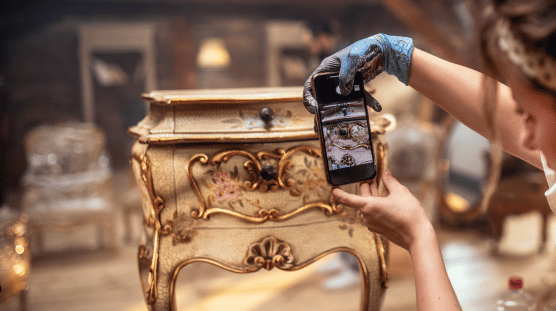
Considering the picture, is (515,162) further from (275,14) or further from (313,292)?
(275,14)

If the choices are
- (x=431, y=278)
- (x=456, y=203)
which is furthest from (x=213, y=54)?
(x=431, y=278)

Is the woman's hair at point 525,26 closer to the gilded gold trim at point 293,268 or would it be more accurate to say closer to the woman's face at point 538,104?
the woman's face at point 538,104

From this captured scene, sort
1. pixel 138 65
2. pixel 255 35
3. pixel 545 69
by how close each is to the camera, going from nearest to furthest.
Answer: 1. pixel 545 69
2. pixel 138 65
3. pixel 255 35

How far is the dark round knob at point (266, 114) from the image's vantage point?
117 centimetres

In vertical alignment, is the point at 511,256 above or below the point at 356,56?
below

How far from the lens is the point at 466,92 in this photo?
1.05 metres

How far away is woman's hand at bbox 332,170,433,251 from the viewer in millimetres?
879

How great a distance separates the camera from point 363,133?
1.06 metres

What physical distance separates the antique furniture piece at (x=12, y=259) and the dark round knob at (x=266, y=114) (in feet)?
4.72

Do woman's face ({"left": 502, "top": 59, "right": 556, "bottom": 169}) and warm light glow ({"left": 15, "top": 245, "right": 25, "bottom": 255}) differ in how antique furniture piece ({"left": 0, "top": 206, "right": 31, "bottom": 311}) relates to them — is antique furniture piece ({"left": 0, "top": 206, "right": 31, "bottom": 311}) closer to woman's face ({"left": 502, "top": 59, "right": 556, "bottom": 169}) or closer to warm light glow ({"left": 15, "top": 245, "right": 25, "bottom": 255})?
warm light glow ({"left": 15, "top": 245, "right": 25, "bottom": 255})

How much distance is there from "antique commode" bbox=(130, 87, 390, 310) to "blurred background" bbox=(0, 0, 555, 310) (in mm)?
356

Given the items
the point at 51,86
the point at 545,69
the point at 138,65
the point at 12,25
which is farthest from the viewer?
the point at 138,65

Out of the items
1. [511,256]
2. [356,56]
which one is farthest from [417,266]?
[511,256]

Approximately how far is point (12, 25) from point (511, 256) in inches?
248
